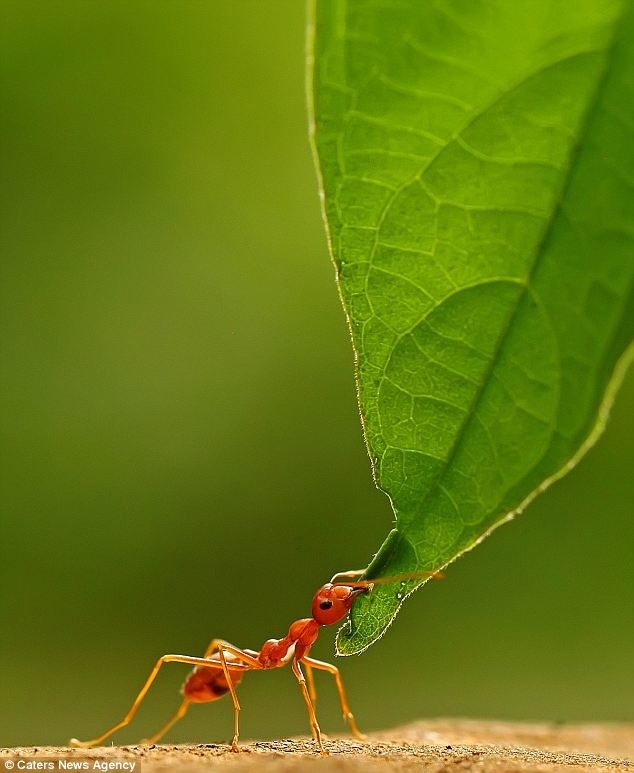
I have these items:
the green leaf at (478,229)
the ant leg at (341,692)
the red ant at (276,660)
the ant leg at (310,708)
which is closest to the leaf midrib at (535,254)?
the green leaf at (478,229)

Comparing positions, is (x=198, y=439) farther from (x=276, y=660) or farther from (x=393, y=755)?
(x=393, y=755)

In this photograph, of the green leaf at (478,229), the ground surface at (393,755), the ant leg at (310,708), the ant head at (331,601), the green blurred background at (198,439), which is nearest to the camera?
the green leaf at (478,229)

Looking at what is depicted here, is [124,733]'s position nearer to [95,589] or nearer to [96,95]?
[95,589]

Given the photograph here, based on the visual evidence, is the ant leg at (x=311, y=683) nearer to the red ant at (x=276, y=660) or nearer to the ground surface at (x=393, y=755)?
the red ant at (x=276, y=660)

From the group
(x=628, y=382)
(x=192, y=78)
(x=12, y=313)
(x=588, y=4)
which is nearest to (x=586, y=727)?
(x=628, y=382)

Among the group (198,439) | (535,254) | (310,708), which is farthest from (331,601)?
(198,439)
